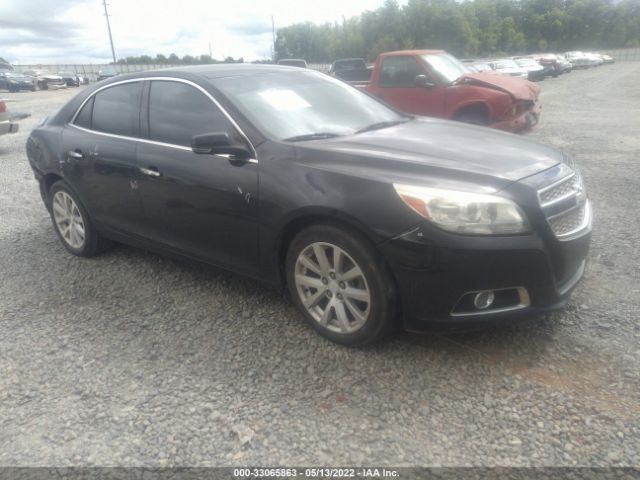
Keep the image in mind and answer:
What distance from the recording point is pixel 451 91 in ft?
31.2

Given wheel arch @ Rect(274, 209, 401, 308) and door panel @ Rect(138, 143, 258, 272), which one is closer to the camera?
wheel arch @ Rect(274, 209, 401, 308)

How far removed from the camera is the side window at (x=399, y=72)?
32.6 ft

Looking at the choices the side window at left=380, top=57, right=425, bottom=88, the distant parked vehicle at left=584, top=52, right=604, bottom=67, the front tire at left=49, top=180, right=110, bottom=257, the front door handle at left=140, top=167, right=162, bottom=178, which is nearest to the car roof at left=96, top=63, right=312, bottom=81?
the front door handle at left=140, top=167, right=162, bottom=178

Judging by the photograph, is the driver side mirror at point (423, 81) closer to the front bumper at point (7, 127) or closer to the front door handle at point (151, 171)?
the front door handle at point (151, 171)

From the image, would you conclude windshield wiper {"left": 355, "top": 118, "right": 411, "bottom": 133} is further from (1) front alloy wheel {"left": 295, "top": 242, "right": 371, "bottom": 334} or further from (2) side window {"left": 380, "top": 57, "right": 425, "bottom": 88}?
(2) side window {"left": 380, "top": 57, "right": 425, "bottom": 88}

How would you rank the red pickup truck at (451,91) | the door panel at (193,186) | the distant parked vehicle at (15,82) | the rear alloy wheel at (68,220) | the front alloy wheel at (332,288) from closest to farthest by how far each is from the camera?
the front alloy wheel at (332,288) → the door panel at (193,186) → the rear alloy wheel at (68,220) → the red pickup truck at (451,91) → the distant parked vehicle at (15,82)

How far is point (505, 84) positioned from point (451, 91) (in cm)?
94

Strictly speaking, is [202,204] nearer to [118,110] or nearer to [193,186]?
[193,186]

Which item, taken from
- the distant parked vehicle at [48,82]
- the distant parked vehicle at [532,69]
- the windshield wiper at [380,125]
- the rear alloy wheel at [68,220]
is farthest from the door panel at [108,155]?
the distant parked vehicle at [48,82]

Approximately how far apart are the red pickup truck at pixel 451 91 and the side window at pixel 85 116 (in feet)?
17.2

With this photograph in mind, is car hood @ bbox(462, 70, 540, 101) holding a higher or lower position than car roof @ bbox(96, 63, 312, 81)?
lower

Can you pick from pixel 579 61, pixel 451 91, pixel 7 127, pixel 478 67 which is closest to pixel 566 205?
pixel 451 91

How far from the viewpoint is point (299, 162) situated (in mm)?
3174

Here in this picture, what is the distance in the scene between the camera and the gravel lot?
2430mm
